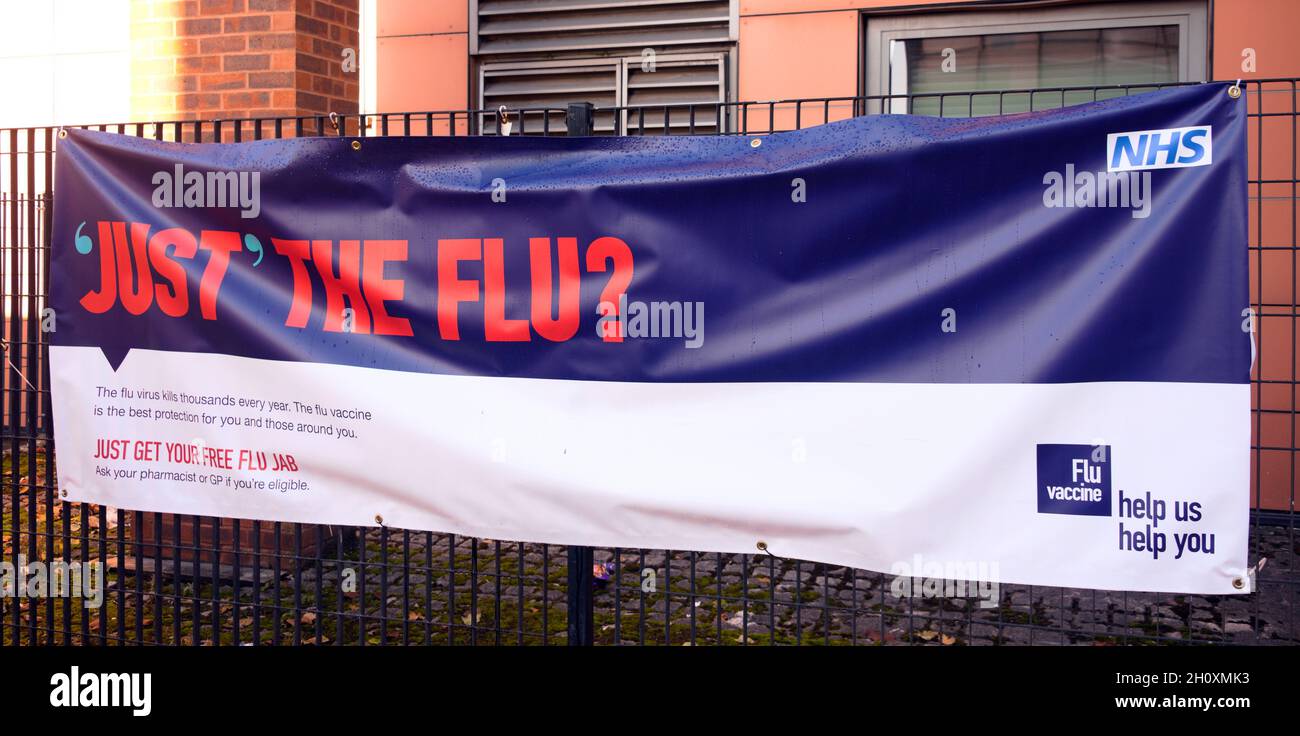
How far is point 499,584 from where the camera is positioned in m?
4.34

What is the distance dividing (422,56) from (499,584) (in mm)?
5810

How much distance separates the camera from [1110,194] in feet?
11.5

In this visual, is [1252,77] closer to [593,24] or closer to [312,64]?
[593,24]

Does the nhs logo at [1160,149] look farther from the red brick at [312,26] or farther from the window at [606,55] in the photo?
the window at [606,55]

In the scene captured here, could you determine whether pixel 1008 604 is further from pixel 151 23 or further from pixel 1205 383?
pixel 151 23

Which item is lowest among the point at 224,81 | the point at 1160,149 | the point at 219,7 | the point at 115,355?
the point at 115,355

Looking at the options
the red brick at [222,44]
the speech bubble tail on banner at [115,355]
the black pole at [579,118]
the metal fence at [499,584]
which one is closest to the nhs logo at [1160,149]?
the metal fence at [499,584]

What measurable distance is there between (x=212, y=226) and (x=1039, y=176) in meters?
3.17

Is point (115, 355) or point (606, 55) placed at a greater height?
point (606, 55)

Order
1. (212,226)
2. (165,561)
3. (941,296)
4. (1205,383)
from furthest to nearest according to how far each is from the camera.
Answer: (165,561), (212,226), (941,296), (1205,383)

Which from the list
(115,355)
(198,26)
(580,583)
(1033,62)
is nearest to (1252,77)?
(1033,62)

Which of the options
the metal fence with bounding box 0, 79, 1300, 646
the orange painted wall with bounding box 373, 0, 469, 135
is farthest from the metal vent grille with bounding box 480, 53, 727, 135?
the metal fence with bounding box 0, 79, 1300, 646
